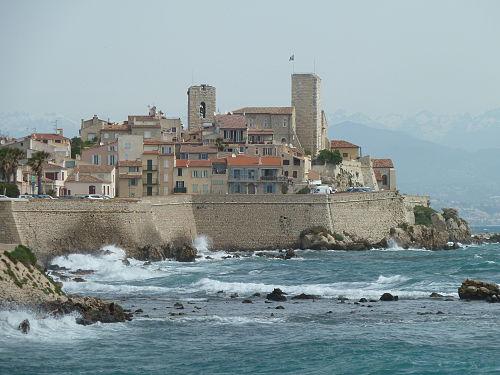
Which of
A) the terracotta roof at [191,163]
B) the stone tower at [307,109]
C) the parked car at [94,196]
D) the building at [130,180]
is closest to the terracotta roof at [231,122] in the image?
the stone tower at [307,109]

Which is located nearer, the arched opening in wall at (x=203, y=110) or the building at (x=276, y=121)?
the building at (x=276, y=121)

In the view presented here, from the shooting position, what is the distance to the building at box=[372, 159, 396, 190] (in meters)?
117

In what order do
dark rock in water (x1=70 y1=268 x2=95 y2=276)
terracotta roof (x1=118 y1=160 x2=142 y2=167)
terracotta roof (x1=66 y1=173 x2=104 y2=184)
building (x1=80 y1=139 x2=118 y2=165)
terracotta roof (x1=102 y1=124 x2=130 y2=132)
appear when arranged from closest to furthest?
1. dark rock in water (x1=70 y1=268 x2=95 y2=276)
2. terracotta roof (x1=66 y1=173 x2=104 y2=184)
3. terracotta roof (x1=118 y1=160 x2=142 y2=167)
4. building (x1=80 y1=139 x2=118 y2=165)
5. terracotta roof (x1=102 y1=124 x2=130 y2=132)

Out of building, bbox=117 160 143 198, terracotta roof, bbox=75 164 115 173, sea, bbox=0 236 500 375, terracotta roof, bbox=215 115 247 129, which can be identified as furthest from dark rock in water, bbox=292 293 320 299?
terracotta roof, bbox=215 115 247 129

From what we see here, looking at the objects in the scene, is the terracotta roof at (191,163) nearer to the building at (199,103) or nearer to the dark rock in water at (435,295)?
the building at (199,103)

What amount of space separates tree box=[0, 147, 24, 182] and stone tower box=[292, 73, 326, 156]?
36917 mm

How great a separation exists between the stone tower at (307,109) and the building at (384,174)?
5.88m

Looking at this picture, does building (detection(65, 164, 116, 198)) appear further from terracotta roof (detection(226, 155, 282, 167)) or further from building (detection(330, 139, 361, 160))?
building (detection(330, 139, 361, 160))

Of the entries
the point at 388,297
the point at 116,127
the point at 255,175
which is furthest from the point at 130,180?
the point at 388,297

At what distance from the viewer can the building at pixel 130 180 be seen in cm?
9106

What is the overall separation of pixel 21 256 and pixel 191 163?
44.6 m

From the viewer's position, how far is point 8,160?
268 ft

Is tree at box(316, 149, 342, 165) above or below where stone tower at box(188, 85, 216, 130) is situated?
below

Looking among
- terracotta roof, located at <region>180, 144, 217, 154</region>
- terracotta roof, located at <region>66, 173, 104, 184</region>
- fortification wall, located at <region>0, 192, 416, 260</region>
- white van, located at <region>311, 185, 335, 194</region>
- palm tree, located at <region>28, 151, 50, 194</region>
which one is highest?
terracotta roof, located at <region>180, 144, 217, 154</region>
